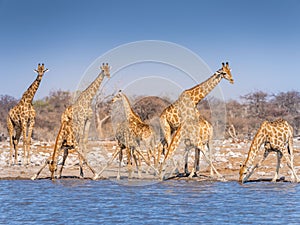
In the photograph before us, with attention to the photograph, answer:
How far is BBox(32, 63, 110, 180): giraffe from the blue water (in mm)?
842

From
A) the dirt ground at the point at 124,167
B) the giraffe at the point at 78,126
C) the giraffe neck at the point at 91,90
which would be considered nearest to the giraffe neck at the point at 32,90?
the dirt ground at the point at 124,167

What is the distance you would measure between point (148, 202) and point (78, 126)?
478 centimetres

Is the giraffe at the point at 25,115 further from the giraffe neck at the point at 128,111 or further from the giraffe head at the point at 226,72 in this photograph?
the giraffe head at the point at 226,72

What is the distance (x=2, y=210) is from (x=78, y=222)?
1.82 m

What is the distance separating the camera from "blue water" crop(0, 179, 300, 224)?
1073cm

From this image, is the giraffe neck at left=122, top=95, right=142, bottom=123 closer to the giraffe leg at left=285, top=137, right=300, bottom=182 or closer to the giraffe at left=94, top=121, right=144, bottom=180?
the giraffe at left=94, top=121, right=144, bottom=180

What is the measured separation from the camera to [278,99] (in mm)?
50344

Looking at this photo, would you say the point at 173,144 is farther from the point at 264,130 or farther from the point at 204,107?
the point at 204,107

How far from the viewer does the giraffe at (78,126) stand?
16266 millimetres

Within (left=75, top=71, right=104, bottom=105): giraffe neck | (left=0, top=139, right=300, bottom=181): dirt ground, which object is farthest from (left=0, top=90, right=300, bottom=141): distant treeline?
(left=75, top=71, right=104, bottom=105): giraffe neck

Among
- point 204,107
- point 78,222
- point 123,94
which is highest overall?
point 204,107

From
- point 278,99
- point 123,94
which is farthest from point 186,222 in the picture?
point 278,99

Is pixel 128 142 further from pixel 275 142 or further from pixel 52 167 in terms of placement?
pixel 275 142

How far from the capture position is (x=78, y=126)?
16.8 metres
